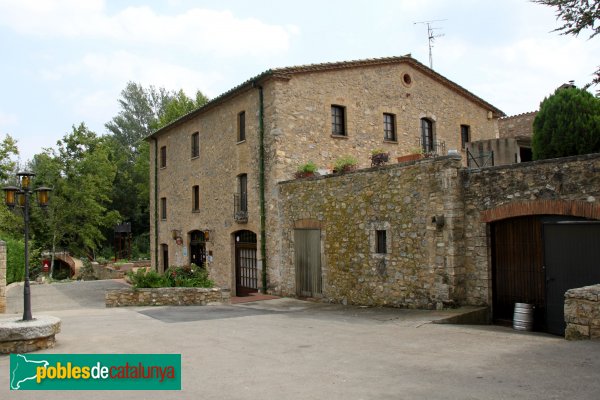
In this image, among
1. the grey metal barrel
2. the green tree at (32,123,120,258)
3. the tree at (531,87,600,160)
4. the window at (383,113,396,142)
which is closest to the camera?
the grey metal barrel

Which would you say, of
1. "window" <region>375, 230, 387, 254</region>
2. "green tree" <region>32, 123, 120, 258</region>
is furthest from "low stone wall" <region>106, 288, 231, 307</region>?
"green tree" <region>32, 123, 120, 258</region>

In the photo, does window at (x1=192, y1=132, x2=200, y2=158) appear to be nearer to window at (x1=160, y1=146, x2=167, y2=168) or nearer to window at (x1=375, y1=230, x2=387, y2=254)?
window at (x1=160, y1=146, x2=167, y2=168)

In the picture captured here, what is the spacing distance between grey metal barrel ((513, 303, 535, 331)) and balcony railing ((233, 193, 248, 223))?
31.2 feet

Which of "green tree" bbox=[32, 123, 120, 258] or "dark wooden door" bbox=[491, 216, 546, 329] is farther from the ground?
"green tree" bbox=[32, 123, 120, 258]

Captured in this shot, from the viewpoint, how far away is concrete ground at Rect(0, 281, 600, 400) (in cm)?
509

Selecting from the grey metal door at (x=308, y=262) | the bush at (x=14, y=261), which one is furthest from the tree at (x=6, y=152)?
the grey metal door at (x=308, y=262)

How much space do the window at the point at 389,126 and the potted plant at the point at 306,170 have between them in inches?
148

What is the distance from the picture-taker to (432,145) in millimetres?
18438

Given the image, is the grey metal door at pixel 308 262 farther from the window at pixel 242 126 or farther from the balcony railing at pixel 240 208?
the window at pixel 242 126

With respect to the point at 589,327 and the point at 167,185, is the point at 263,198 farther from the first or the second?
the point at 589,327

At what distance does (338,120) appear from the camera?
16.5m

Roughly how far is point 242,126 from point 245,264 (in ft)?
15.8

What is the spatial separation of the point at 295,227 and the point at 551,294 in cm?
749

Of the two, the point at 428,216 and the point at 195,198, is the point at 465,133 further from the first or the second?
the point at 195,198
